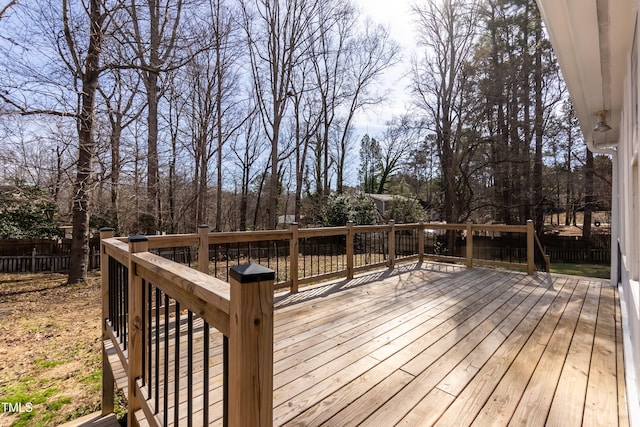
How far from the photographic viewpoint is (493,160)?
39.8 feet

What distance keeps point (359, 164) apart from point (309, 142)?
1061 cm

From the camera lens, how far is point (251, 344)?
0.81 metres

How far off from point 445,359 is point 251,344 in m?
2.07

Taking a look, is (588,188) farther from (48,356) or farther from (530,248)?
(48,356)

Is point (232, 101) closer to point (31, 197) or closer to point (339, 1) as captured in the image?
point (339, 1)

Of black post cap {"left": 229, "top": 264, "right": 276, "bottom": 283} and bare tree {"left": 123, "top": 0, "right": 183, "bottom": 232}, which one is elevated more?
bare tree {"left": 123, "top": 0, "right": 183, "bottom": 232}

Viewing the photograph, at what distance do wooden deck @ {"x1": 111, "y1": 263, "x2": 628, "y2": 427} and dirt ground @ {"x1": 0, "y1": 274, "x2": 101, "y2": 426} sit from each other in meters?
1.43

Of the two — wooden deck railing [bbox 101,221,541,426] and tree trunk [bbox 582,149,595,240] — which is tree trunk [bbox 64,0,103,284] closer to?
wooden deck railing [bbox 101,221,541,426]

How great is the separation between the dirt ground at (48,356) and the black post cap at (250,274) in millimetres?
2849

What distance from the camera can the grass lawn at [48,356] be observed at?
8.57ft

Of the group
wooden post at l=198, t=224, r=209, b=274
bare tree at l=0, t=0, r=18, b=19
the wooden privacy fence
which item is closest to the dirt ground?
wooden post at l=198, t=224, r=209, b=274

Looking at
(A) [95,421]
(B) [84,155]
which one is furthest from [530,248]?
(B) [84,155]

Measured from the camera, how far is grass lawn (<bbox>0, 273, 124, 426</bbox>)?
2612 millimetres

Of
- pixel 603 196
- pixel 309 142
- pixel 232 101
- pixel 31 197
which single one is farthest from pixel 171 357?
pixel 603 196
